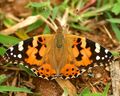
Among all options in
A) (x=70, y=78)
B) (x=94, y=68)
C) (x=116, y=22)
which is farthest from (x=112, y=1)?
(x=70, y=78)

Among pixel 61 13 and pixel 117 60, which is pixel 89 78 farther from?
pixel 61 13

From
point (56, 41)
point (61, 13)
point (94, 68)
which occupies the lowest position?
point (94, 68)

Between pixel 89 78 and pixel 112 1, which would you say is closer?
pixel 89 78

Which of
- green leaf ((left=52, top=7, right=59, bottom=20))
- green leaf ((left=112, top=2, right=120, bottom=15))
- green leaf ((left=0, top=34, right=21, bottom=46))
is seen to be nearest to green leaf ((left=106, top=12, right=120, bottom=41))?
green leaf ((left=112, top=2, right=120, bottom=15))

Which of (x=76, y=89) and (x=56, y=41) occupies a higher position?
(x=56, y=41)

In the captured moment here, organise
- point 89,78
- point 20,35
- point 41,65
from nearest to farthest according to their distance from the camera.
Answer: point 41,65, point 89,78, point 20,35

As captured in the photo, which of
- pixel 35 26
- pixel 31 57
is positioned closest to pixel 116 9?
pixel 35 26

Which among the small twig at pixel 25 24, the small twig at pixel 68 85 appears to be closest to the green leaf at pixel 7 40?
the small twig at pixel 25 24

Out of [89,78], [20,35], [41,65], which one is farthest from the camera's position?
[20,35]

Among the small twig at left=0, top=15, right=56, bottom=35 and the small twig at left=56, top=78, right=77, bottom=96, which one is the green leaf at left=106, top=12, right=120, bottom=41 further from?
the small twig at left=56, top=78, right=77, bottom=96
